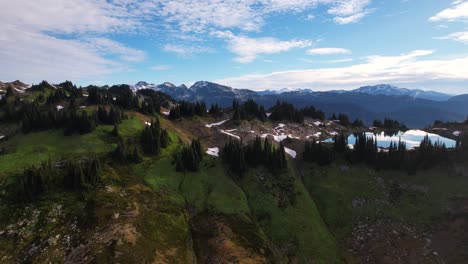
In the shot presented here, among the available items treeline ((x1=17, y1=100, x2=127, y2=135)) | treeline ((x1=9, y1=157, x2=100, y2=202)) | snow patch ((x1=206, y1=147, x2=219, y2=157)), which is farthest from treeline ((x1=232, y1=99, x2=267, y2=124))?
treeline ((x1=9, y1=157, x2=100, y2=202))

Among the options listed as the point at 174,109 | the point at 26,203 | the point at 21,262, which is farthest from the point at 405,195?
the point at 174,109

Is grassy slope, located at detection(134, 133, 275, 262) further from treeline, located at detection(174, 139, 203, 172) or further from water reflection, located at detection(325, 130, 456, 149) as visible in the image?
water reflection, located at detection(325, 130, 456, 149)

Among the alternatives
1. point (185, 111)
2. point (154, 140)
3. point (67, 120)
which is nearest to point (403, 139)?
point (185, 111)

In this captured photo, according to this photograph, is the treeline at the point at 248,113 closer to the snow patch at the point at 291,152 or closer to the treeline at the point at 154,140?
the snow patch at the point at 291,152

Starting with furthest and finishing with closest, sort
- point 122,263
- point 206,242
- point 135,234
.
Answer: point 206,242
point 135,234
point 122,263

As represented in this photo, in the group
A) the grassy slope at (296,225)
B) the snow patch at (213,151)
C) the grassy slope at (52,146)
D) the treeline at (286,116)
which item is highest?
the treeline at (286,116)

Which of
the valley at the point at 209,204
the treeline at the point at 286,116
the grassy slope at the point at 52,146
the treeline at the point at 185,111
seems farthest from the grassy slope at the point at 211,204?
the treeline at the point at 286,116

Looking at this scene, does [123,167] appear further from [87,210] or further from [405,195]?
[405,195]
